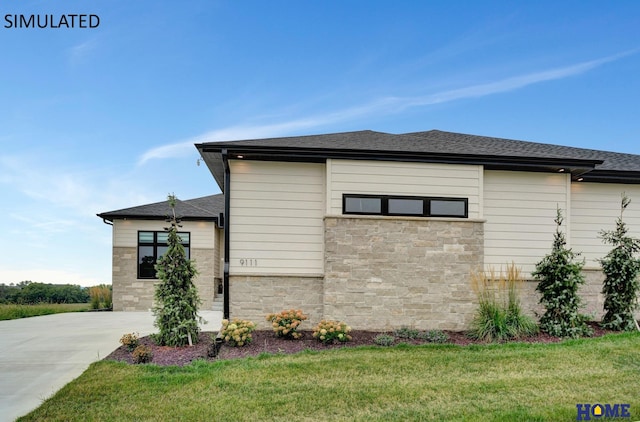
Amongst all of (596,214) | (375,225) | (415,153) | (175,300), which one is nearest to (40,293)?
(175,300)

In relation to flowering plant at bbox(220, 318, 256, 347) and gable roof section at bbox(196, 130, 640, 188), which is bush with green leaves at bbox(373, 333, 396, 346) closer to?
flowering plant at bbox(220, 318, 256, 347)

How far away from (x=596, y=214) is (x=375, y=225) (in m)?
5.78

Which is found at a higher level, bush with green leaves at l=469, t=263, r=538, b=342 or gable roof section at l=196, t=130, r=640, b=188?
gable roof section at l=196, t=130, r=640, b=188

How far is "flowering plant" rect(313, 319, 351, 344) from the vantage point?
25.7 ft

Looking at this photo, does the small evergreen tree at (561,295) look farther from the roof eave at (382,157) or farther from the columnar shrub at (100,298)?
the columnar shrub at (100,298)

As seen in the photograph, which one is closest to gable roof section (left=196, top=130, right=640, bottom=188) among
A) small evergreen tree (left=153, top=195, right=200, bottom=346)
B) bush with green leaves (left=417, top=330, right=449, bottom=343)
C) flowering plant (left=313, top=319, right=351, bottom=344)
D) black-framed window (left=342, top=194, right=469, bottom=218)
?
black-framed window (left=342, top=194, right=469, bottom=218)

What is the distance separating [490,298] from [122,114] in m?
9.84

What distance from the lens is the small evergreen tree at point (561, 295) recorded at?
8617 millimetres

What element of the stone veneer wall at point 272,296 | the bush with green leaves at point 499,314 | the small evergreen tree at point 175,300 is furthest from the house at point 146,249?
the bush with green leaves at point 499,314

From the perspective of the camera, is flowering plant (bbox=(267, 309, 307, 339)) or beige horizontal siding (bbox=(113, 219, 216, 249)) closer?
flowering plant (bbox=(267, 309, 307, 339))

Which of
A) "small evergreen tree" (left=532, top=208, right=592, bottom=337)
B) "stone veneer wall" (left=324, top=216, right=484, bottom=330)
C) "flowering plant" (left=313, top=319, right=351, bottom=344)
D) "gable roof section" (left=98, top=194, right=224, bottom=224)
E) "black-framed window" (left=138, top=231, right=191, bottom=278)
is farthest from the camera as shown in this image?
"black-framed window" (left=138, top=231, right=191, bottom=278)

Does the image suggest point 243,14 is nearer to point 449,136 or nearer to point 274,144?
point 274,144

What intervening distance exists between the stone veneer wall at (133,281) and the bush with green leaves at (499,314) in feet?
32.7

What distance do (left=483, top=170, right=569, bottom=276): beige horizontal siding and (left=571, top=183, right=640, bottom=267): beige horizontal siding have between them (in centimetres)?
90
